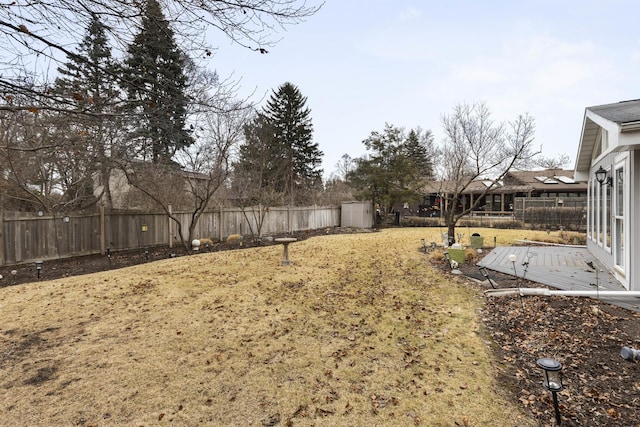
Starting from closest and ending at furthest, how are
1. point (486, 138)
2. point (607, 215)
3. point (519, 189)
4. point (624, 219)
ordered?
point (624, 219), point (607, 215), point (486, 138), point (519, 189)

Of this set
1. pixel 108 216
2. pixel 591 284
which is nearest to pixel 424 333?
pixel 591 284

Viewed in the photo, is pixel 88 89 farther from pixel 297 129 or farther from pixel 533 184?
pixel 533 184

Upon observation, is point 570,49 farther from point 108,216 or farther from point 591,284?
point 108,216

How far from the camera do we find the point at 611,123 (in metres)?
4.28

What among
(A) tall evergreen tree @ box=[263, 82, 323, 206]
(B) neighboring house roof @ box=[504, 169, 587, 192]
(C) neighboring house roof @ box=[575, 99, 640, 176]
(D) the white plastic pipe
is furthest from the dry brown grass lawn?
(B) neighboring house roof @ box=[504, 169, 587, 192]

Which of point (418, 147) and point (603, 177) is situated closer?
point (603, 177)

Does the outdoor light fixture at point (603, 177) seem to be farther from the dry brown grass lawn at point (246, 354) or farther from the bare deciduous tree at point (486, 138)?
the bare deciduous tree at point (486, 138)

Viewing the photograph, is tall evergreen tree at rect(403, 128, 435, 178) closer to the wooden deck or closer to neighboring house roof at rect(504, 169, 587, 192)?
neighboring house roof at rect(504, 169, 587, 192)

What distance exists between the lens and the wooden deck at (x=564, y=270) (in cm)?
545

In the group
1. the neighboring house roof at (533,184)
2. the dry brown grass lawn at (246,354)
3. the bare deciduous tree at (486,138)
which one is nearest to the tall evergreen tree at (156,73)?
the dry brown grass lawn at (246,354)

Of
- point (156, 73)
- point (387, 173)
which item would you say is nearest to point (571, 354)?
point (156, 73)

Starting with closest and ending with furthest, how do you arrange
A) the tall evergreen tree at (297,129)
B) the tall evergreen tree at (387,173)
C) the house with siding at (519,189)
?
1. the tall evergreen tree at (387,173)
2. the house with siding at (519,189)
3. the tall evergreen tree at (297,129)

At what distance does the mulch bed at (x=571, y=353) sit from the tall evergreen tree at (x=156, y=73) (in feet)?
13.8

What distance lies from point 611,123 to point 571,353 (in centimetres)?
290
